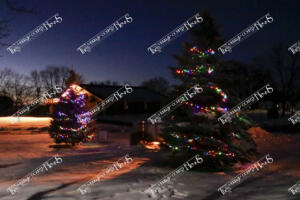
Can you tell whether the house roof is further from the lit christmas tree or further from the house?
the lit christmas tree

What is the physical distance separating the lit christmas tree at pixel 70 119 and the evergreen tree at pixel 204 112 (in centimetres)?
961

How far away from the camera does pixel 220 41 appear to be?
9.98 m

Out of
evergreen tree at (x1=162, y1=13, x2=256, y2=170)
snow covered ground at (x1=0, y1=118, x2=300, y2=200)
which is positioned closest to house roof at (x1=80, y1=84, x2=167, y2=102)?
snow covered ground at (x1=0, y1=118, x2=300, y2=200)

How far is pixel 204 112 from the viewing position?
9953 millimetres

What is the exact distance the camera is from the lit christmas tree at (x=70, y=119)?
17.9 m

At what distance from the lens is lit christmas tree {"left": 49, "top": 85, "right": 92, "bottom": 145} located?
17859 mm

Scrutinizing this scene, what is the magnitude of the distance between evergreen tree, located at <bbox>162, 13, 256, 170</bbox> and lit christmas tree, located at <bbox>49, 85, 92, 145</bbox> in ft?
31.5

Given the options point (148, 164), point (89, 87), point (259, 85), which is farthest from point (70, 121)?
point (259, 85)

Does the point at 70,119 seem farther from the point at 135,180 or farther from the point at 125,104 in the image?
the point at 125,104

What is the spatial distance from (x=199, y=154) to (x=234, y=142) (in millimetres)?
1501

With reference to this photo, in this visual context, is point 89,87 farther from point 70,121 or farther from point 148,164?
point 148,164

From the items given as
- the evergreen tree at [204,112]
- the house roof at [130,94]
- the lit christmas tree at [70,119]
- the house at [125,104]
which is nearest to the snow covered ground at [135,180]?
the evergreen tree at [204,112]

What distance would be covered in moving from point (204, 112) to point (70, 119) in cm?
1064

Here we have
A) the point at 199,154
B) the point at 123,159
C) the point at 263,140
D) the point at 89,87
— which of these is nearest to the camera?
the point at 199,154
